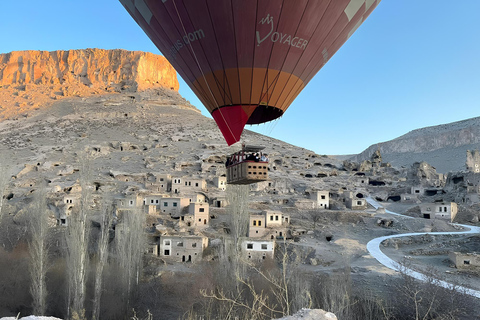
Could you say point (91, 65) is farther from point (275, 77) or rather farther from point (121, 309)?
point (275, 77)

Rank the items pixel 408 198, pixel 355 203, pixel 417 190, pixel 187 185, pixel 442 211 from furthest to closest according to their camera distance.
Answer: pixel 417 190 → pixel 408 198 → pixel 187 185 → pixel 355 203 → pixel 442 211

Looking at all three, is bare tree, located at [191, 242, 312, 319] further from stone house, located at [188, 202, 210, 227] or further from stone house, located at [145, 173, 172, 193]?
stone house, located at [145, 173, 172, 193]

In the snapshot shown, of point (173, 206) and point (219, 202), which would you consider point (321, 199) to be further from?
point (173, 206)

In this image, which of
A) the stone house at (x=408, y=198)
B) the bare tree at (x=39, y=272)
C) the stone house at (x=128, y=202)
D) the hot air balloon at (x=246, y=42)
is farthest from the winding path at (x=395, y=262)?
the stone house at (x=128, y=202)

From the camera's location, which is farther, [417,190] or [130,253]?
[417,190]

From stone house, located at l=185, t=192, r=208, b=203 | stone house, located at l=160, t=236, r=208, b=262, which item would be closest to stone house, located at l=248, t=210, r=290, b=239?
stone house, located at l=160, t=236, r=208, b=262

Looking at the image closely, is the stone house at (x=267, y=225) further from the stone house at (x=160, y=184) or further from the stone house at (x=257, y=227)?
the stone house at (x=160, y=184)

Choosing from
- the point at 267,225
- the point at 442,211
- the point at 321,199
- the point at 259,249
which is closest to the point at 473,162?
the point at 442,211
